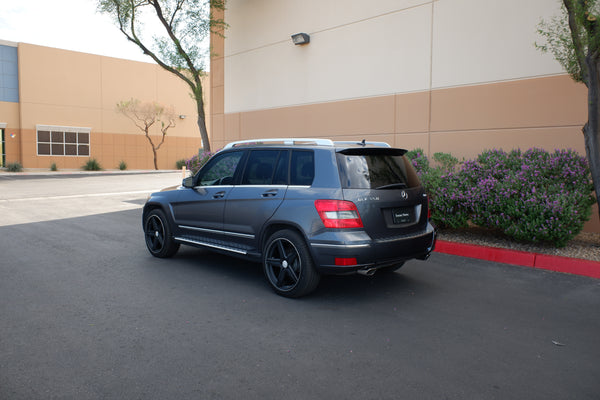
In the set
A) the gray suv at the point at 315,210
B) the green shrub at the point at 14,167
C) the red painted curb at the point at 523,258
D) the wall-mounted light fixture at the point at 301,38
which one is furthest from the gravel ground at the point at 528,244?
the green shrub at the point at 14,167

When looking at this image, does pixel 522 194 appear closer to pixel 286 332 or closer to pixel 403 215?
pixel 403 215

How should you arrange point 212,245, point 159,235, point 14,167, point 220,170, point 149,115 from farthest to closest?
point 149,115 → point 14,167 → point 159,235 → point 220,170 → point 212,245

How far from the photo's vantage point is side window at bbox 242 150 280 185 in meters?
5.57

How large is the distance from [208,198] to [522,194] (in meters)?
4.64

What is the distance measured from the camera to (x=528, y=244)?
7371 millimetres

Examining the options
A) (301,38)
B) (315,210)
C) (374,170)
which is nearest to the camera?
(315,210)

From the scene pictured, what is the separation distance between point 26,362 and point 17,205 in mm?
11941

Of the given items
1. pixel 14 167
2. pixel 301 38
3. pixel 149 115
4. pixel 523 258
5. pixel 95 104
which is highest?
pixel 95 104

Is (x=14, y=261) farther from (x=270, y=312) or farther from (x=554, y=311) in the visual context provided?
(x=554, y=311)

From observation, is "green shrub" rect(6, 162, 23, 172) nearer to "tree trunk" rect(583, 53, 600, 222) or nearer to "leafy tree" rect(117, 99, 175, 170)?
"leafy tree" rect(117, 99, 175, 170)

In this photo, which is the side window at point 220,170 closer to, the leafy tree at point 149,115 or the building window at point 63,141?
the building window at point 63,141

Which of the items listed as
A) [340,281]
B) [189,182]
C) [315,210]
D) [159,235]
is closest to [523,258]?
[340,281]

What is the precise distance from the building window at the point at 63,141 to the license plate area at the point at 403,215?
3733 centimetres

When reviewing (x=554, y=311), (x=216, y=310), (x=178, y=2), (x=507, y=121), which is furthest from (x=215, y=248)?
(x=178, y=2)
